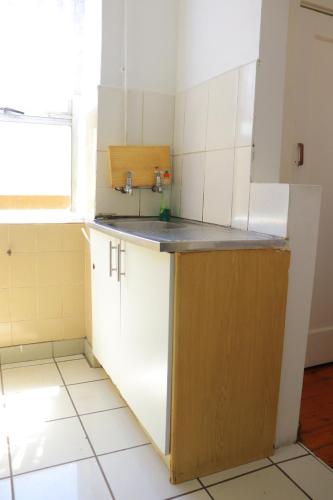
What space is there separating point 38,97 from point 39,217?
2.19ft

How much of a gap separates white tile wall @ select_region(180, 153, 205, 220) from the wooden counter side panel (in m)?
0.65

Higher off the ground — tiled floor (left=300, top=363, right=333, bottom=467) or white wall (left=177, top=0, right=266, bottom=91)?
white wall (left=177, top=0, right=266, bottom=91)

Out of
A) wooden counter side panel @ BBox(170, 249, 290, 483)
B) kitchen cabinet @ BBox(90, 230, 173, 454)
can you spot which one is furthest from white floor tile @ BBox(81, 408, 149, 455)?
wooden counter side panel @ BBox(170, 249, 290, 483)

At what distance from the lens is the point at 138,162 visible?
6.81ft

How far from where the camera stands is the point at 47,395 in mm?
1947

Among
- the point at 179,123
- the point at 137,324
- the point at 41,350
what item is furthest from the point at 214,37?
the point at 41,350

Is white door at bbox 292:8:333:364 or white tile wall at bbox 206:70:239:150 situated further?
white door at bbox 292:8:333:364

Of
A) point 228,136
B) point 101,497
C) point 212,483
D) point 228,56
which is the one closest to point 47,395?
point 101,497

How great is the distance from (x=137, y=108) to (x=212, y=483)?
66.4 inches

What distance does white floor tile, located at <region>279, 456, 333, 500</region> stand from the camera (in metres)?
1.37

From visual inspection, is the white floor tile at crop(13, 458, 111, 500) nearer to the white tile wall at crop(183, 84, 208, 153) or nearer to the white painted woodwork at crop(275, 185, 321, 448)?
the white painted woodwork at crop(275, 185, 321, 448)

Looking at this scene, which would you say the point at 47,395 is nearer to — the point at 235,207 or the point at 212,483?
the point at 212,483

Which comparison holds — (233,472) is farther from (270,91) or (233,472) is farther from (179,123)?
(179,123)

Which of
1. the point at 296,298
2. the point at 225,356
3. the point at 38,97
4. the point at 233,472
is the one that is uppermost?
the point at 38,97
